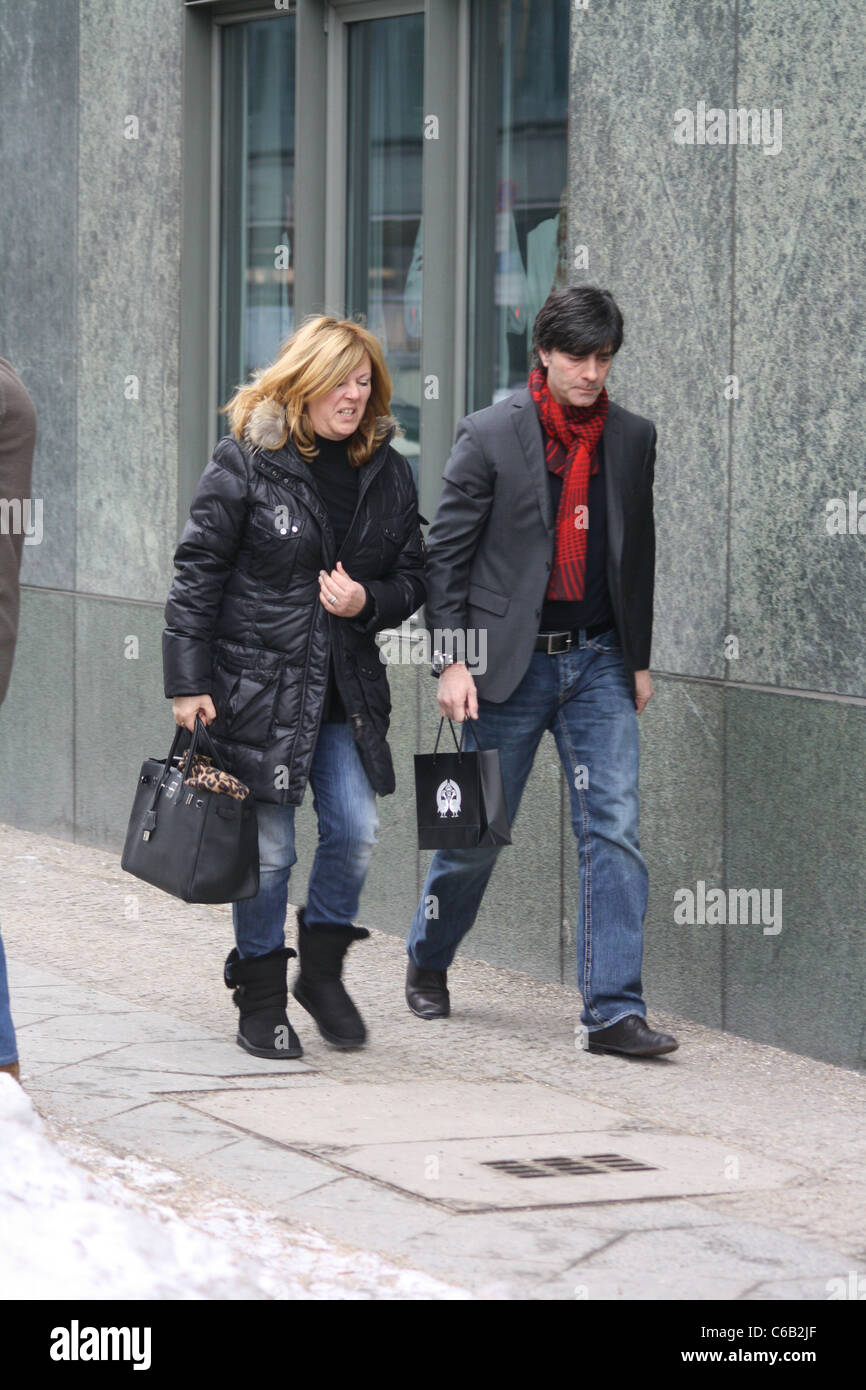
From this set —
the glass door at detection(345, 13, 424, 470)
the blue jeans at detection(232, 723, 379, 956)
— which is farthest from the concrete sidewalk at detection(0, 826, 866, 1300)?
the glass door at detection(345, 13, 424, 470)

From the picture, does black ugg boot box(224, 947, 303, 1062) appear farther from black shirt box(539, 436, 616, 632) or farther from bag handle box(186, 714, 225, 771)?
black shirt box(539, 436, 616, 632)

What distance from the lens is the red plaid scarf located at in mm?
5738

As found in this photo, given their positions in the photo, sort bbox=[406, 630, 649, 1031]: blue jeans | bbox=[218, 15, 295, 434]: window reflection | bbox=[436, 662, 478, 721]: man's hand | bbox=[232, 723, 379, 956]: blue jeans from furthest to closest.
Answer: bbox=[218, 15, 295, 434]: window reflection → bbox=[406, 630, 649, 1031]: blue jeans → bbox=[436, 662, 478, 721]: man's hand → bbox=[232, 723, 379, 956]: blue jeans

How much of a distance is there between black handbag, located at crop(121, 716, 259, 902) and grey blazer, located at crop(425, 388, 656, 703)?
75 cm

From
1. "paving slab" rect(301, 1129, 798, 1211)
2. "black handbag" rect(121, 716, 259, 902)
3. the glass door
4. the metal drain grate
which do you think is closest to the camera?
"paving slab" rect(301, 1129, 798, 1211)

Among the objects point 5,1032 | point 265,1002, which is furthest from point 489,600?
point 5,1032

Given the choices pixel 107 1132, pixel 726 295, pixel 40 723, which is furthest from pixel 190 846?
pixel 40 723

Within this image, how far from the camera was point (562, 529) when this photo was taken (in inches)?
226

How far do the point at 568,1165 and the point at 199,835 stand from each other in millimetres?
1205

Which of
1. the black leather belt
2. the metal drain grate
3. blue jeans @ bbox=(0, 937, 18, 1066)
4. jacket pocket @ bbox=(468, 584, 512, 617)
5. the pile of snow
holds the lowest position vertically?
the metal drain grate

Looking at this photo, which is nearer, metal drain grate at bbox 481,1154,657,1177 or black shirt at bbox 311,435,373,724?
metal drain grate at bbox 481,1154,657,1177

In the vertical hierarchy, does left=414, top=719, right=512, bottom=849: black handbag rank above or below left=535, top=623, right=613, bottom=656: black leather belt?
below

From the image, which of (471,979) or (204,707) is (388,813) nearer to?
(471,979)
